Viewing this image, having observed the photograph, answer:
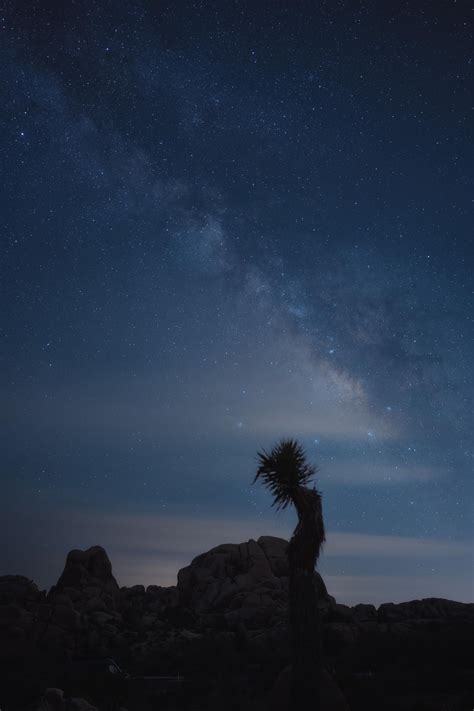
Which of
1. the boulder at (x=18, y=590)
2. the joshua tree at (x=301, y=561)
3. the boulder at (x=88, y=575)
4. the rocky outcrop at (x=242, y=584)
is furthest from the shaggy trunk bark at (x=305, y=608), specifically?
the boulder at (x=18, y=590)

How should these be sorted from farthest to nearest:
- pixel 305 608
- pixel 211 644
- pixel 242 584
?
1. pixel 242 584
2. pixel 211 644
3. pixel 305 608

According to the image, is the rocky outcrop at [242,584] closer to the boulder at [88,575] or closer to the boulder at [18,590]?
the boulder at [88,575]

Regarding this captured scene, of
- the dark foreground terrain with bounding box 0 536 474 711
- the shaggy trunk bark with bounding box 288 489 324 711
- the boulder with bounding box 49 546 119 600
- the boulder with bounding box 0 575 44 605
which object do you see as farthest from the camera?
the boulder with bounding box 49 546 119 600

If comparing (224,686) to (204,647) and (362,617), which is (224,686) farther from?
(362,617)

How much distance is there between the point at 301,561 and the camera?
16.4 m

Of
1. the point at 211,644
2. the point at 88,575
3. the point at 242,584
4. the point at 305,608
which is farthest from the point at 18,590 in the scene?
the point at 305,608

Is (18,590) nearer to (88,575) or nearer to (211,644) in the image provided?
(88,575)

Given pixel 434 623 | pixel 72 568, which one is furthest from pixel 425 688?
pixel 72 568

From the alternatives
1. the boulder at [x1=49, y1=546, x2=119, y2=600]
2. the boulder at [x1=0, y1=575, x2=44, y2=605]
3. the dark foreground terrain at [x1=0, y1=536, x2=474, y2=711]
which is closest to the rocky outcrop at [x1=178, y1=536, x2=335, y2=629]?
the dark foreground terrain at [x1=0, y1=536, x2=474, y2=711]

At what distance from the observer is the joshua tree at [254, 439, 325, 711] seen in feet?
50.9

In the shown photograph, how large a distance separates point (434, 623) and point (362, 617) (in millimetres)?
6387

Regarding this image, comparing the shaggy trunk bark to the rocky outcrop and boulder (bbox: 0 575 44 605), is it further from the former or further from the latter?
boulder (bbox: 0 575 44 605)

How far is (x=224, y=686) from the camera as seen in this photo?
22203 mm

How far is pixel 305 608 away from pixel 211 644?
29119 mm
